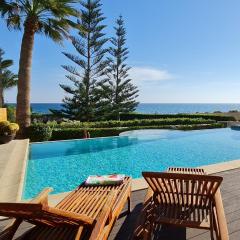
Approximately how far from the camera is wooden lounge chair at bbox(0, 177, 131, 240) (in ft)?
6.30

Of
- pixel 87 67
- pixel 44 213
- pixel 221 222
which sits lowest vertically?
pixel 221 222

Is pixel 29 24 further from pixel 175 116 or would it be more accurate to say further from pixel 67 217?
pixel 175 116

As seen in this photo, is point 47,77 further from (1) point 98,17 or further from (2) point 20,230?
(2) point 20,230

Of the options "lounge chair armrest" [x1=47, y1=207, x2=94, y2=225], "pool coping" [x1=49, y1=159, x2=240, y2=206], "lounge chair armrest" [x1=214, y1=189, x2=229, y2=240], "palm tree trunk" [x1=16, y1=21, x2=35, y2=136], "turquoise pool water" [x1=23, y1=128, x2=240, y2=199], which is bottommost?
"turquoise pool water" [x1=23, y1=128, x2=240, y2=199]

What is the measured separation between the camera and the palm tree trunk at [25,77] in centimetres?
1233

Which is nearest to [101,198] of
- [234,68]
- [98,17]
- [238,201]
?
[238,201]

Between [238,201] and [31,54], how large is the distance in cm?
1116

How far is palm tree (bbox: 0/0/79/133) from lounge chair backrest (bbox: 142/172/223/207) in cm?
1037

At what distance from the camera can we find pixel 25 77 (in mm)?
12430

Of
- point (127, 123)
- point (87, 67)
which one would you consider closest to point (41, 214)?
point (127, 123)

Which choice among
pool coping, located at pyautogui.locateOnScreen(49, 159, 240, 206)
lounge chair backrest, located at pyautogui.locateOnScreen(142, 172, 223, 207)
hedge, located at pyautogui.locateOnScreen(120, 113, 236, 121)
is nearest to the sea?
hedge, located at pyautogui.locateOnScreen(120, 113, 236, 121)

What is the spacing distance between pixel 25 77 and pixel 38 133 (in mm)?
2632

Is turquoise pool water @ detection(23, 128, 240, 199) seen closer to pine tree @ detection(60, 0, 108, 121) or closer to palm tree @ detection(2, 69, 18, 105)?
pine tree @ detection(60, 0, 108, 121)

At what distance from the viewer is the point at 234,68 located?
23172 millimetres
